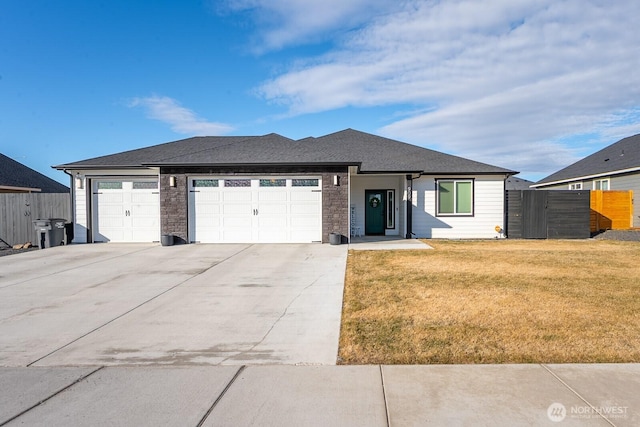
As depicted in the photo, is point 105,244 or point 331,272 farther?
point 105,244

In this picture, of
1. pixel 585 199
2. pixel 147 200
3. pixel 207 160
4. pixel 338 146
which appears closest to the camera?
pixel 207 160

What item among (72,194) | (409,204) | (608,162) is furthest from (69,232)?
(608,162)

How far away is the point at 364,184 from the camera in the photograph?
16.9 metres

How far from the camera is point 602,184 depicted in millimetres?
21750

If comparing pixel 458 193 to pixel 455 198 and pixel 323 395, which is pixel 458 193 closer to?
pixel 455 198

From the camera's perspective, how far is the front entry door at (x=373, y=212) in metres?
17.0

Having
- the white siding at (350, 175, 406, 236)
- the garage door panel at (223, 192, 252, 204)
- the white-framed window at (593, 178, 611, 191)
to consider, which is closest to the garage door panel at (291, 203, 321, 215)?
the garage door panel at (223, 192, 252, 204)

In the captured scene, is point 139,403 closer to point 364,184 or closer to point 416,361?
point 416,361

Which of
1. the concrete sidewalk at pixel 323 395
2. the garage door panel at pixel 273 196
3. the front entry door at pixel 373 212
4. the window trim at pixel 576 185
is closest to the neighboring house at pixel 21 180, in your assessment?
the garage door panel at pixel 273 196

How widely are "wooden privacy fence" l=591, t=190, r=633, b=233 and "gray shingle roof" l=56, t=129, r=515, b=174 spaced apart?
20.5 feet

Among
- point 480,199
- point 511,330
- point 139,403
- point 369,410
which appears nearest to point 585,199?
point 480,199

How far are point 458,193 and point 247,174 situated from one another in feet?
28.6

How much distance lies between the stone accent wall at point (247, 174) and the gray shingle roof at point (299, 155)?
1.16 feet

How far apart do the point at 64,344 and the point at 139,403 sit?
6.76ft
